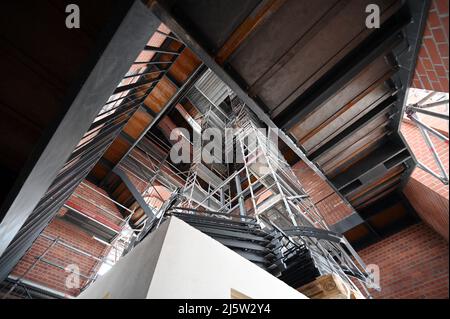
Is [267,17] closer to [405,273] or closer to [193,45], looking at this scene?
[193,45]

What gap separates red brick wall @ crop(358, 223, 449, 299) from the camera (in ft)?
17.9

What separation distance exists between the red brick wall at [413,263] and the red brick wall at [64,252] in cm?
764

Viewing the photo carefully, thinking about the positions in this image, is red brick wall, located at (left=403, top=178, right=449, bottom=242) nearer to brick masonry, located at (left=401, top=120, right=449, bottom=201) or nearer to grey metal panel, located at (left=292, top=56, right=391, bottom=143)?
brick masonry, located at (left=401, top=120, right=449, bottom=201)

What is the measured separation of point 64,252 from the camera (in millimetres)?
6816

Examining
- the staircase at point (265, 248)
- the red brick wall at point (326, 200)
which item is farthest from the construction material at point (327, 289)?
the red brick wall at point (326, 200)

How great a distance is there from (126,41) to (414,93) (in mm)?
4148

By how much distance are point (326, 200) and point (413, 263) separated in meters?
2.34

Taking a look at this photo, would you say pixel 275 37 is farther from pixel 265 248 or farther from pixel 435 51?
pixel 265 248

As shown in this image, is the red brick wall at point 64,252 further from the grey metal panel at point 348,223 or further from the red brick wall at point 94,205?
the grey metal panel at point 348,223

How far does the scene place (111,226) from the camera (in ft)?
24.5

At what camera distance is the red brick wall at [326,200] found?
21.9ft

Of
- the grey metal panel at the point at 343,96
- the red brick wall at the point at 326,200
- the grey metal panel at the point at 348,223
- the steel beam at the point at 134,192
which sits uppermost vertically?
the steel beam at the point at 134,192

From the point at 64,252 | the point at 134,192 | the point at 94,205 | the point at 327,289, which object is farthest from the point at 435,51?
the point at 94,205
